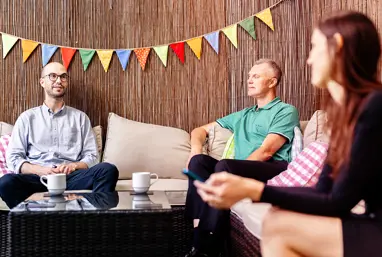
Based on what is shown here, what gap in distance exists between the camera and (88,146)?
3426 millimetres

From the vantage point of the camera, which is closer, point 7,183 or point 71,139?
point 7,183

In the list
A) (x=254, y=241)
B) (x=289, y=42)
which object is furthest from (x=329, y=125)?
(x=289, y=42)

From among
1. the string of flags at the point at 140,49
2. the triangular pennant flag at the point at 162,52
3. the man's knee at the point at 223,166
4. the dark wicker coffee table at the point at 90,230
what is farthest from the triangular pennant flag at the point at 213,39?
the dark wicker coffee table at the point at 90,230

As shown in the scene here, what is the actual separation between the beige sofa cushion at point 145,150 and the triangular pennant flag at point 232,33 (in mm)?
806

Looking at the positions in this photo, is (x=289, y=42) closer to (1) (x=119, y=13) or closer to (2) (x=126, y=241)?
(1) (x=119, y=13)

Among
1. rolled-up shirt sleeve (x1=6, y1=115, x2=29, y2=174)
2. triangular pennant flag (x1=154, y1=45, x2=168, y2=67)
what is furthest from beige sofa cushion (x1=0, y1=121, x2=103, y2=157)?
triangular pennant flag (x1=154, y1=45, x2=168, y2=67)

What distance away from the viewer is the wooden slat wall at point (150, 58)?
3.67m

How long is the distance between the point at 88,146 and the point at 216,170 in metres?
1.18

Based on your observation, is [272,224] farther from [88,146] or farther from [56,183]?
[88,146]

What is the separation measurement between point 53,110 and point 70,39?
59 cm

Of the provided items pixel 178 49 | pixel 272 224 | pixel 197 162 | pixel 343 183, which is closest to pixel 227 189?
pixel 272 224

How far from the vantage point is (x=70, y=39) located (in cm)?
371

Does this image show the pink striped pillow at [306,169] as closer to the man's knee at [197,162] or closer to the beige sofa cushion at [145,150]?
the man's knee at [197,162]

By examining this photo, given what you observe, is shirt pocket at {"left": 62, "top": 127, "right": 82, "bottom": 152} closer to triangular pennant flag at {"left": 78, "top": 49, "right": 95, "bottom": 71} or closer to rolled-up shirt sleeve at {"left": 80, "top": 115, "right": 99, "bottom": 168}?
rolled-up shirt sleeve at {"left": 80, "top": 115, "right": 99, "bottom": 168}
